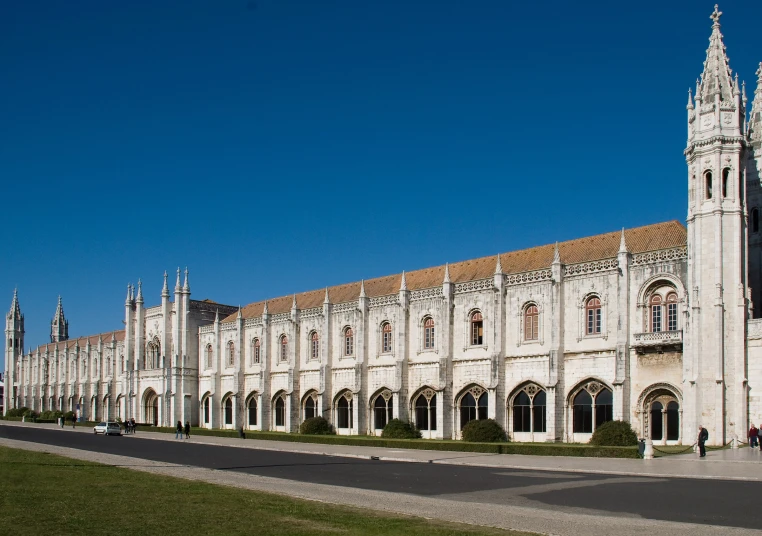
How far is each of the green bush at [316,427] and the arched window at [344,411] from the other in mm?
1395

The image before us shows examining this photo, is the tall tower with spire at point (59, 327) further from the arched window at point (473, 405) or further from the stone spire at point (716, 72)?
the stone spire at point (716, 72)

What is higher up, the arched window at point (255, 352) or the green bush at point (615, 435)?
the arched window at point (255, 352)

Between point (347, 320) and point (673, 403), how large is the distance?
1019 inches

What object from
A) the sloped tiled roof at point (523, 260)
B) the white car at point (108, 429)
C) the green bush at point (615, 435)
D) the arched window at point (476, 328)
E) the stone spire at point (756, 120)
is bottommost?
the white car at point (108, 429)

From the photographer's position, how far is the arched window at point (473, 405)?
159ft

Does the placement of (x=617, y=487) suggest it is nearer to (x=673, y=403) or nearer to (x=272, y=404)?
(x=673, y=403)

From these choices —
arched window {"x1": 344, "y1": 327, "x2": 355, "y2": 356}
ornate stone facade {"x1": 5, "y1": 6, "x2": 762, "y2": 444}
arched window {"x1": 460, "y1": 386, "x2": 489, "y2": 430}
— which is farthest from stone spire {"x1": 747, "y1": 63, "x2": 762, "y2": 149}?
arched window {"x1": 344, "y1": 327, "x2": 355, "y2": 356}

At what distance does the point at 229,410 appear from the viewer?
71375 millimetres

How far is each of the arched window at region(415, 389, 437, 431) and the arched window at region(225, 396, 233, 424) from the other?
2444 centimetres

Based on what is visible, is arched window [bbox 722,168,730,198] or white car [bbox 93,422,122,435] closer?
arched window [bbox 722,168,730,198]

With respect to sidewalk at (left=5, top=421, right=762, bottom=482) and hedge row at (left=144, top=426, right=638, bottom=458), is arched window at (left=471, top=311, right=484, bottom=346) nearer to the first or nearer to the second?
hedge row at (left=144, top=426, right=638, bottom=458)

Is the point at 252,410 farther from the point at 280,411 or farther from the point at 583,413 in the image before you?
the point at 583,413

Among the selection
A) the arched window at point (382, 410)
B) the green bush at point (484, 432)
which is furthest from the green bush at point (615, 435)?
the arched window at point (382, 410)

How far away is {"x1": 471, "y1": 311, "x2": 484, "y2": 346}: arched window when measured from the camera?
49.0 meters
